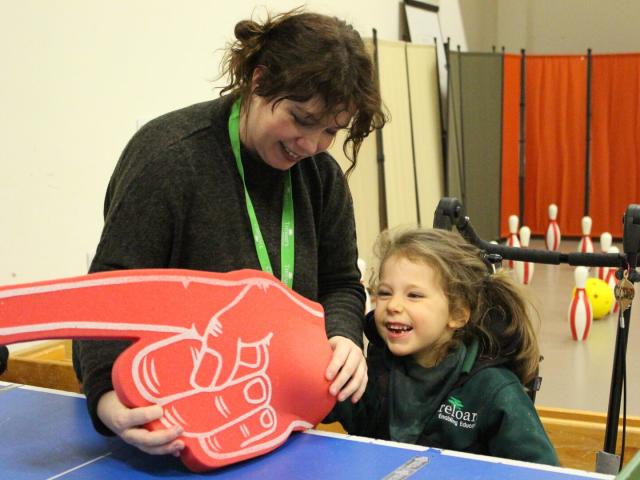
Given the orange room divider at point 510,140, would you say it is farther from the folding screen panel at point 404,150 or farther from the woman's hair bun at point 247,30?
the woman's hair bun at point 247,30

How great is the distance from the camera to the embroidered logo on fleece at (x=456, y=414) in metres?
1.52

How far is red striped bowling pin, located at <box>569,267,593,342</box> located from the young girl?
7.96 ft

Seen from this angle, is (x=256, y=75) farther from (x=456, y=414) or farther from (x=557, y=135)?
(x=557, y=135)

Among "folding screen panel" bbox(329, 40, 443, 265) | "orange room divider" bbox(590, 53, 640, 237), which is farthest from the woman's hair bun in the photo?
"orange room divider" bbox(590, 53, 640, 237)

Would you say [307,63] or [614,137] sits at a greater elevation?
[307,63]

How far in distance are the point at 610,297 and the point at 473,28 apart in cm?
454

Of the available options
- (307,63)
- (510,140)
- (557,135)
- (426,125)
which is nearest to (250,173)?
(307,63)

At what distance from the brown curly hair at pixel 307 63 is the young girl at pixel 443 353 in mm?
397

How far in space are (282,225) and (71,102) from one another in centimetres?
173

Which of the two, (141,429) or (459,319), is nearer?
(141,429)

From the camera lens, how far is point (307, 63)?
127 centimetres

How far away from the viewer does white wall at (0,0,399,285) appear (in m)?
2.63

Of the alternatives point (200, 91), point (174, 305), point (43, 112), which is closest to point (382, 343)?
point (174, 305)

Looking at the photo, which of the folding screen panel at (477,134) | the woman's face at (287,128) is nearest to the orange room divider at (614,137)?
the folding screen panel at (477,134)
